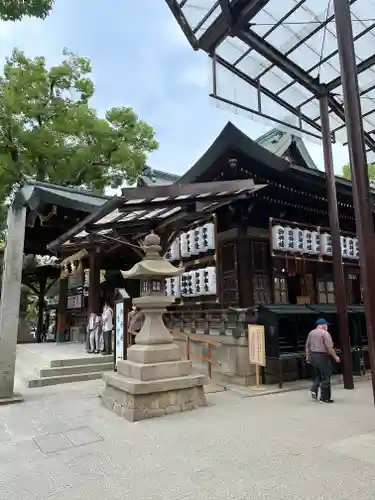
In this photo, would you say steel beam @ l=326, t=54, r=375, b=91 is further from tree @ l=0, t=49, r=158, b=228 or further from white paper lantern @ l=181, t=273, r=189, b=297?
tree @ l=0, t=49, r=158, b=228

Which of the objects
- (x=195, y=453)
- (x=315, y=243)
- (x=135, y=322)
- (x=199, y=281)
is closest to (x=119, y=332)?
(x=135, y=322)

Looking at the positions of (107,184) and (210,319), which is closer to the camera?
(210,319)

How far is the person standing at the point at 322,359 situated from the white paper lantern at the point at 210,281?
2948mm

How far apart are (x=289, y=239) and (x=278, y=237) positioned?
40cm

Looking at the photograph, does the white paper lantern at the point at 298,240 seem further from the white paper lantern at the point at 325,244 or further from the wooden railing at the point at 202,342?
the wooden railing at the point at 202,342

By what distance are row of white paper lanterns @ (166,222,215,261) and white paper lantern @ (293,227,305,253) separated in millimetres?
2246

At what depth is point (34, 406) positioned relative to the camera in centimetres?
679

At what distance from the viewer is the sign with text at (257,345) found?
7.85 m

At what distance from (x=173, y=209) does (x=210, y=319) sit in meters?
3.86

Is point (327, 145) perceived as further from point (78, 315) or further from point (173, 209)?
point (78, 315)

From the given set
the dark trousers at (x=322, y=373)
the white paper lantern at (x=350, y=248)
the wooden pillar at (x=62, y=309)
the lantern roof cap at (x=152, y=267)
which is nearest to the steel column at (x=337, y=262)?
the dark trousers at (x=322, y=373)

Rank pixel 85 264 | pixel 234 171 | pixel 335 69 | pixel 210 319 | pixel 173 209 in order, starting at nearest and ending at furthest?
pixel 173 209 → pixel 234 171 → pixel 335 69 → pixel 210 319 → pixel 85 264

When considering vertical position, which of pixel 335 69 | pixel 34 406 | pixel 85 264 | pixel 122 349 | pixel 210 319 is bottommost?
pixel 34 406

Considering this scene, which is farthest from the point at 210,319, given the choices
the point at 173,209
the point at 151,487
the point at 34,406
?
the point at 151,487
